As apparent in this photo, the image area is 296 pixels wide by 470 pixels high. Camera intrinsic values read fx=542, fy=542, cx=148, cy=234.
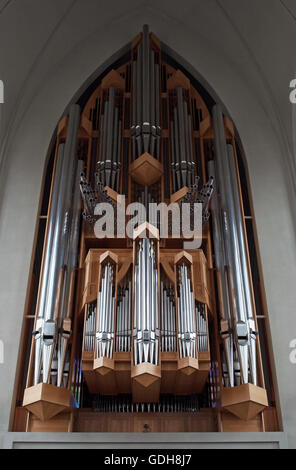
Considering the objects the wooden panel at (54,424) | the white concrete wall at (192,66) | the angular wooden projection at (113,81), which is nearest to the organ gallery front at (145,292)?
the wooden panel at (54,424)

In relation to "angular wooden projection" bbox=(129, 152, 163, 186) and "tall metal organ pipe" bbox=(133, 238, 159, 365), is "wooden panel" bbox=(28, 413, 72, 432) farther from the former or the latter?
"angular wooden projection" bbox=(129, 152, 163, 186)

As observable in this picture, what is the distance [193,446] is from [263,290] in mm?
2271

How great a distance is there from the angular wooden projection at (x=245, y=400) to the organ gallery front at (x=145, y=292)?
0.02 m

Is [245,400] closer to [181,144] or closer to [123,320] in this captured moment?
[123,320]

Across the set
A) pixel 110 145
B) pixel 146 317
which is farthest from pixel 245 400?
pixel 110 145

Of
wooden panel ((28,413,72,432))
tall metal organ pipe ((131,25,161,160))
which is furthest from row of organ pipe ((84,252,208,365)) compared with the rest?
tall metal organ pipe ((131,25,161,160))

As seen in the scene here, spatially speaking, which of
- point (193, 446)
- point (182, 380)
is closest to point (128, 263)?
point (182, 380)

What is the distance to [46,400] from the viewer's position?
5.83m

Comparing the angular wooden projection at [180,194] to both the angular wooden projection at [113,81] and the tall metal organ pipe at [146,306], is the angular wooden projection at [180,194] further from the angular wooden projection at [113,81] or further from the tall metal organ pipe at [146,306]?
the angular wooden projection at [113,81]

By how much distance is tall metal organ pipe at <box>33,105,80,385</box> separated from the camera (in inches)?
243

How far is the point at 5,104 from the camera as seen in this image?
872 centimetres

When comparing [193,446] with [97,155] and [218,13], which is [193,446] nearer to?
[97,155]

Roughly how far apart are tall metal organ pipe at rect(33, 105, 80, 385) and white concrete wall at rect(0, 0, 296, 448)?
434mm

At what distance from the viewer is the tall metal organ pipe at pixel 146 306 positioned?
6137 millimetres
